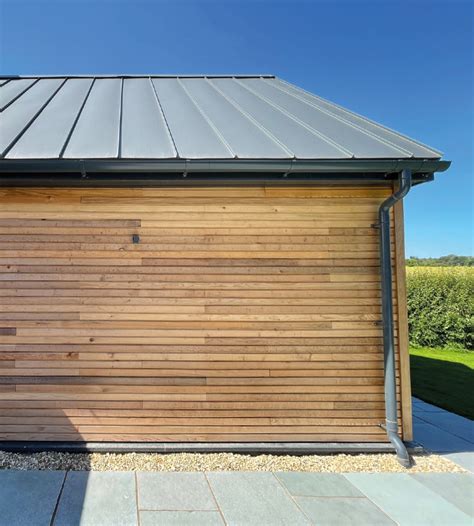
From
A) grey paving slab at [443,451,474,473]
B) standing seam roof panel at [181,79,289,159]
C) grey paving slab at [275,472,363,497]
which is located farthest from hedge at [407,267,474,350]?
standing seam roof panel at [181,79,289,159]

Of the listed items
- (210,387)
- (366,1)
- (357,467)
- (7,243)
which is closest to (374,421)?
(357,467)

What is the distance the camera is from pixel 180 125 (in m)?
3.59

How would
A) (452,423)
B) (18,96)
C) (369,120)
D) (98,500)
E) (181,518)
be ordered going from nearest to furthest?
1. (181,518)
2. (98,500)
3. (452,423)
4. (369,120)
5. (18,96)

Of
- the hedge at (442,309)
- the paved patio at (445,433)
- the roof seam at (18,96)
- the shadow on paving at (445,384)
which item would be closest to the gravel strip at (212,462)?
the paved patio at (445,433)

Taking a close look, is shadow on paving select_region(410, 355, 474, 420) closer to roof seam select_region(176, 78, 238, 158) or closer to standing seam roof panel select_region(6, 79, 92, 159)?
roof seam select_region(176, 78, 238, 158)

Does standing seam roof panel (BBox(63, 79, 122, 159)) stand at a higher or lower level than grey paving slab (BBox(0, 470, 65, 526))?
higher

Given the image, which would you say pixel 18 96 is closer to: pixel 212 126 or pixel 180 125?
pixel 180 125

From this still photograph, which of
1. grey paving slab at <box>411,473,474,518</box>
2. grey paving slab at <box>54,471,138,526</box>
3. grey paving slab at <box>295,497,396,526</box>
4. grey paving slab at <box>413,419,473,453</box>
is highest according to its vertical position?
grey paving slab at <box>54,471,138,526</box>

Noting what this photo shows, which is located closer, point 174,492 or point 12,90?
point 174,492

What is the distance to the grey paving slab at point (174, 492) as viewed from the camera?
7.42 feet

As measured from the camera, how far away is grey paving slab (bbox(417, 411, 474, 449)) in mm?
3781

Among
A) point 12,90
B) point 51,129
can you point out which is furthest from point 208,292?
point 12,90

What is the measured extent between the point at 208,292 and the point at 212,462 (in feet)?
5.16

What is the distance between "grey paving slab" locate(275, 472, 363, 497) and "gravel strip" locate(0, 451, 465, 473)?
11cm
